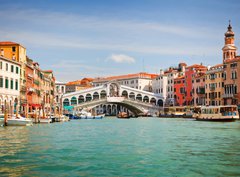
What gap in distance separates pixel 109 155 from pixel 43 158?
4.97ft

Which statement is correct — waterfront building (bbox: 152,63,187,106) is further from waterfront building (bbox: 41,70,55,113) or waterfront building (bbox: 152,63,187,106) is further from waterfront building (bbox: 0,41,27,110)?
waterfront building (bbox: 0,41,27,110)

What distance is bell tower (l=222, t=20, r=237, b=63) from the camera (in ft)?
143

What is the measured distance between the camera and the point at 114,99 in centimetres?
4806

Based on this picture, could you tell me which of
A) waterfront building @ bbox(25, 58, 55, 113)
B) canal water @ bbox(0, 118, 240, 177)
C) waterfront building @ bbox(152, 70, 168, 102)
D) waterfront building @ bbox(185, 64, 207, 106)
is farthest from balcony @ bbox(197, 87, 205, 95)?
canal water @ bbox(0, 118, 240, 177)

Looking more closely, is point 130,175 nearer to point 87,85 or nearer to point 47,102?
point 47,102

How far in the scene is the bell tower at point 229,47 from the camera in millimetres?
43531

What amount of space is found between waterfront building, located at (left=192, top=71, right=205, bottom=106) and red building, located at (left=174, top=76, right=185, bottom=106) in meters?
3.24

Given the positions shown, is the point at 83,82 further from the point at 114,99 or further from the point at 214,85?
the point at 214,85

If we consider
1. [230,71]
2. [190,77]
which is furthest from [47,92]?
[190,77]

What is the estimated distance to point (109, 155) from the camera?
9.52 meters

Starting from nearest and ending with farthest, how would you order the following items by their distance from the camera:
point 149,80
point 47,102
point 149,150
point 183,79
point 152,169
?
point 152,169, point 149,150, point 47,102, point 183,79, point 149,80

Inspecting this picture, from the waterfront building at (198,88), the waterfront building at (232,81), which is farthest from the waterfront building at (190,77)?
the waterfront building at (232,81)

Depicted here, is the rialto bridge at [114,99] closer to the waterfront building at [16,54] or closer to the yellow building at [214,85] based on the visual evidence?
the yellow building at [214,85]

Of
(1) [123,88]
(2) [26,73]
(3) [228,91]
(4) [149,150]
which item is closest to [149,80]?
(1) [123,88]
